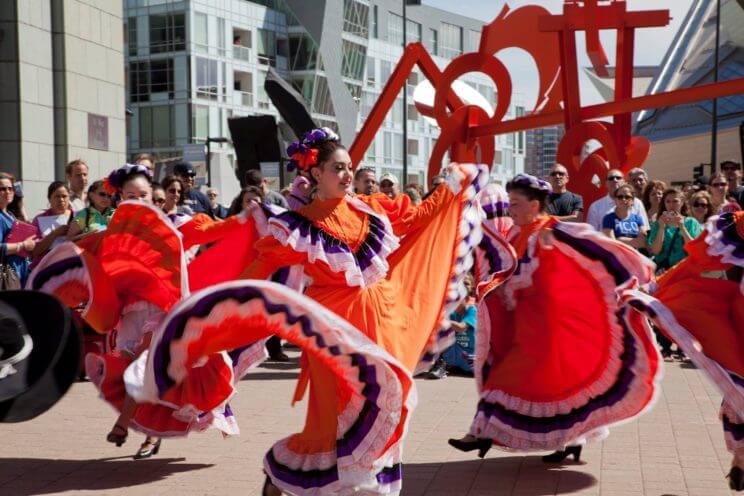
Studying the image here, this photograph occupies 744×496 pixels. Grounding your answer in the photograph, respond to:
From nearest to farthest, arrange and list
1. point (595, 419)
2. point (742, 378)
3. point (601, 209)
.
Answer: point (742, 378)
point (595, 419)
point (601, 209)

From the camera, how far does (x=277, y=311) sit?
13.7 feet

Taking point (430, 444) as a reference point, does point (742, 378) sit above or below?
above

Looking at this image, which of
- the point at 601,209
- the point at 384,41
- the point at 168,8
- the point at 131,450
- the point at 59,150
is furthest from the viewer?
the point at 384,41

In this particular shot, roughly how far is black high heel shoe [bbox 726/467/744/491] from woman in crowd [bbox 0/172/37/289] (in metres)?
5.86

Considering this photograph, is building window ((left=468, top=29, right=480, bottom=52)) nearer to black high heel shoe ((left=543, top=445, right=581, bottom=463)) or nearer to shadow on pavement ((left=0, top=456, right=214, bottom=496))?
black high heel shoe ((left=543, top=445, right=581, bottom=463))

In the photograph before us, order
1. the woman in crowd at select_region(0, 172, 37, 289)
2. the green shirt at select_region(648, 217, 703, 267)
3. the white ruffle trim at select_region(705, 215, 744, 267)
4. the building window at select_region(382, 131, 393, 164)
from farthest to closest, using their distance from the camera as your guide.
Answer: the building window at select_region(382, 131, 393, 164) → the green shirt at select_region(648, 217, 703, 267) → the woman in crowd at select_region(0, 172, 37, 289) → the white ruffle trim at select_region(705, 215, 744, 267)

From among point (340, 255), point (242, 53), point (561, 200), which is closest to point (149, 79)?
point (242, 53)

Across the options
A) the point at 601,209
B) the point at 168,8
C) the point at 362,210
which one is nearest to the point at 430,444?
the point at 362,210

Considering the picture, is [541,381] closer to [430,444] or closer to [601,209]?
[430,444]

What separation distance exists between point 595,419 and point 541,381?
374 millimetres

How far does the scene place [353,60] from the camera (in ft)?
193

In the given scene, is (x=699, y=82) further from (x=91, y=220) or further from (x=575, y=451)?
(x=575, y=451)

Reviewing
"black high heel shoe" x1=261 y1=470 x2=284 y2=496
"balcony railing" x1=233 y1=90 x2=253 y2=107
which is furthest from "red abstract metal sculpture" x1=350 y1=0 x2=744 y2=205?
"balcony railing" x1=233 y1=90 x2=253 y2=107

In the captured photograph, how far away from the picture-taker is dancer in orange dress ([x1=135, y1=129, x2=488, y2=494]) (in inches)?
163
